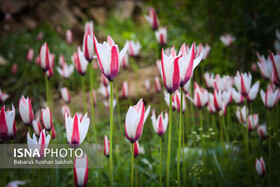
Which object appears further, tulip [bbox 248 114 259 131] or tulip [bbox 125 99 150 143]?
tulip [bbox 248 114 259 131]

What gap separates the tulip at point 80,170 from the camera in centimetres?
95

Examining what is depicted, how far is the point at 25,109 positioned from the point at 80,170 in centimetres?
52

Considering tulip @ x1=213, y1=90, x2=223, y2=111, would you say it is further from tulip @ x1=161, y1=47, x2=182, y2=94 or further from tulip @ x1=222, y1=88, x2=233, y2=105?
tulip @ x1=161, y1=47, x2=182, y2=94

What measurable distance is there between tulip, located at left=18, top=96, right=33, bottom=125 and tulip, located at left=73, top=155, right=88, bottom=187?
0.47 m

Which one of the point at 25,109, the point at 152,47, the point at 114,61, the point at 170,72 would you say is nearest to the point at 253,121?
the point at 170,72

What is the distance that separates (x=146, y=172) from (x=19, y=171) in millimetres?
1242

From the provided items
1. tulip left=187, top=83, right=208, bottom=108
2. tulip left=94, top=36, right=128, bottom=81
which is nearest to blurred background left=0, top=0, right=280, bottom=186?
tulip left=187, top=83, right=208, bottom=108

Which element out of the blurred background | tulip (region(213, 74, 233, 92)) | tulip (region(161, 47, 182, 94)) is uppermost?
the blurred background

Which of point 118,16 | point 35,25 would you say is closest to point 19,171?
point 35,25

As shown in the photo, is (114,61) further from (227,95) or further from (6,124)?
(227,95)

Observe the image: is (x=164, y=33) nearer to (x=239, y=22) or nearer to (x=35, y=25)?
(x=239, y=22)

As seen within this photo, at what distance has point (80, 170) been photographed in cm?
96

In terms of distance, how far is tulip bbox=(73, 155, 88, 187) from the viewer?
0.95 metres

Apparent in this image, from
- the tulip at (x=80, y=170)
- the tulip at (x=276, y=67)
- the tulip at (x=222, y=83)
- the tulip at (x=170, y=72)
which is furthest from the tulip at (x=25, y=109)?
the tulip at (x=276, y=67)
